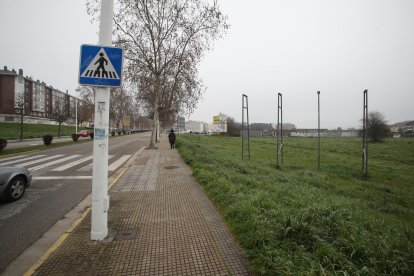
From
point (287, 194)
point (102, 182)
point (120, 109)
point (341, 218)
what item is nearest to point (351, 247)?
point (341, 218)

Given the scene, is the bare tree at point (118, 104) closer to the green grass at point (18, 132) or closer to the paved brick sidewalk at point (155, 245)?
the green grass at point (18, 132)

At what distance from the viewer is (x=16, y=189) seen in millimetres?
6184

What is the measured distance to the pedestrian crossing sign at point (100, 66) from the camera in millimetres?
3816

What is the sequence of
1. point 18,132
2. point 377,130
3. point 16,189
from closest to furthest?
1. point 16,189
2. point 18,132
3. point 377,130

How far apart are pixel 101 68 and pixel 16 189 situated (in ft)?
15.6

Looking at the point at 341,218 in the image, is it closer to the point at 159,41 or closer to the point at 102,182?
the point at 102,182

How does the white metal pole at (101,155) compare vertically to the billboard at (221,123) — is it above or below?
below

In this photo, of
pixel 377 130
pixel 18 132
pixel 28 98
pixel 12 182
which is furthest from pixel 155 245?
pixel 28 98

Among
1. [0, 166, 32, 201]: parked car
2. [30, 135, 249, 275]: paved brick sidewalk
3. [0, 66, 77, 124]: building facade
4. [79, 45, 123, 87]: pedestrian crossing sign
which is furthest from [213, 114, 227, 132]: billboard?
[79, 45, 123, 87]: pedestrian crossing sign

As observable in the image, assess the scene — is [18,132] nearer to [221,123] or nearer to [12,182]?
[12,182]

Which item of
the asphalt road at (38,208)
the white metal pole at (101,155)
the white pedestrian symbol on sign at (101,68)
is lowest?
the asphalt road at (38,208)

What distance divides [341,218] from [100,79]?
4869 millimetres

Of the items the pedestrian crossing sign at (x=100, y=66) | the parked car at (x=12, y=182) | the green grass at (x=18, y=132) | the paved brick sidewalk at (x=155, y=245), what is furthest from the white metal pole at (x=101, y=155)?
the green grass at (x=18, y=132)

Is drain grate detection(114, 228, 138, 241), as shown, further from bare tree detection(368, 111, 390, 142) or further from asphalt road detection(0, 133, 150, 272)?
bare tree detection(368, 111, 390, 142)
